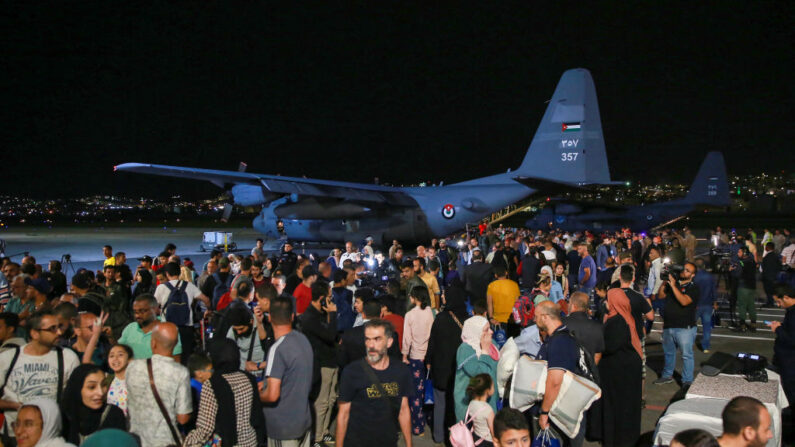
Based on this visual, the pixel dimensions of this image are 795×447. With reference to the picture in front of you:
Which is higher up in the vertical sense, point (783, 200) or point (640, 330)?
point (783, 200)

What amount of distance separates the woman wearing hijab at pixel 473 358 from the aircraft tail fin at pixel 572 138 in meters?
18.4

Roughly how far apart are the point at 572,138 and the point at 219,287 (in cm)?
1773

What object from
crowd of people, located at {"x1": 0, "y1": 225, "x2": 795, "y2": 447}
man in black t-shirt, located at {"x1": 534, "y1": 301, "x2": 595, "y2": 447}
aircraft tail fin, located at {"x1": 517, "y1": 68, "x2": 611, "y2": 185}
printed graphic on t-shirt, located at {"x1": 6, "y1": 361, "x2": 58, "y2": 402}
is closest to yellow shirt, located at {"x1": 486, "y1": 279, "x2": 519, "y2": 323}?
crowd of people, located at {"x1": 0, "y1": 225, "x2": 795, "y2": 447}

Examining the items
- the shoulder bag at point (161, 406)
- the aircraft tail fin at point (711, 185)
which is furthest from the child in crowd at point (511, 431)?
the aircraft tail fin at point (711, 185)

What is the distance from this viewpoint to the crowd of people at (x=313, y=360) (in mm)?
3703

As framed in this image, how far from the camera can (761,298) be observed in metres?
14.8

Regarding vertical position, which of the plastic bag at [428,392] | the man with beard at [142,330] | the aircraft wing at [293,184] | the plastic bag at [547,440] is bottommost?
the plastic bag at [428,392]

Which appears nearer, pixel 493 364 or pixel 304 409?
pixel 304 409

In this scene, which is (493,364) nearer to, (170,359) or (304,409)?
(304,409)

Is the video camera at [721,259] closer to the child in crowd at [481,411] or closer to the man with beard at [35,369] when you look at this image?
the child in crowd at [481,411]

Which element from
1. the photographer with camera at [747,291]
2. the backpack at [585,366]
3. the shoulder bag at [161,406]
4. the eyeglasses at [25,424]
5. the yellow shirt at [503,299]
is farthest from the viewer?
the photographer with camera at [747,291]

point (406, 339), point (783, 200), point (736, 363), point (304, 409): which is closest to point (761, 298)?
point (736, 363)

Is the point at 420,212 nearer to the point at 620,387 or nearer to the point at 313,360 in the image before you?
the point at 620,387

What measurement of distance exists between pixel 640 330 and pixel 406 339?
2999 millimetres
